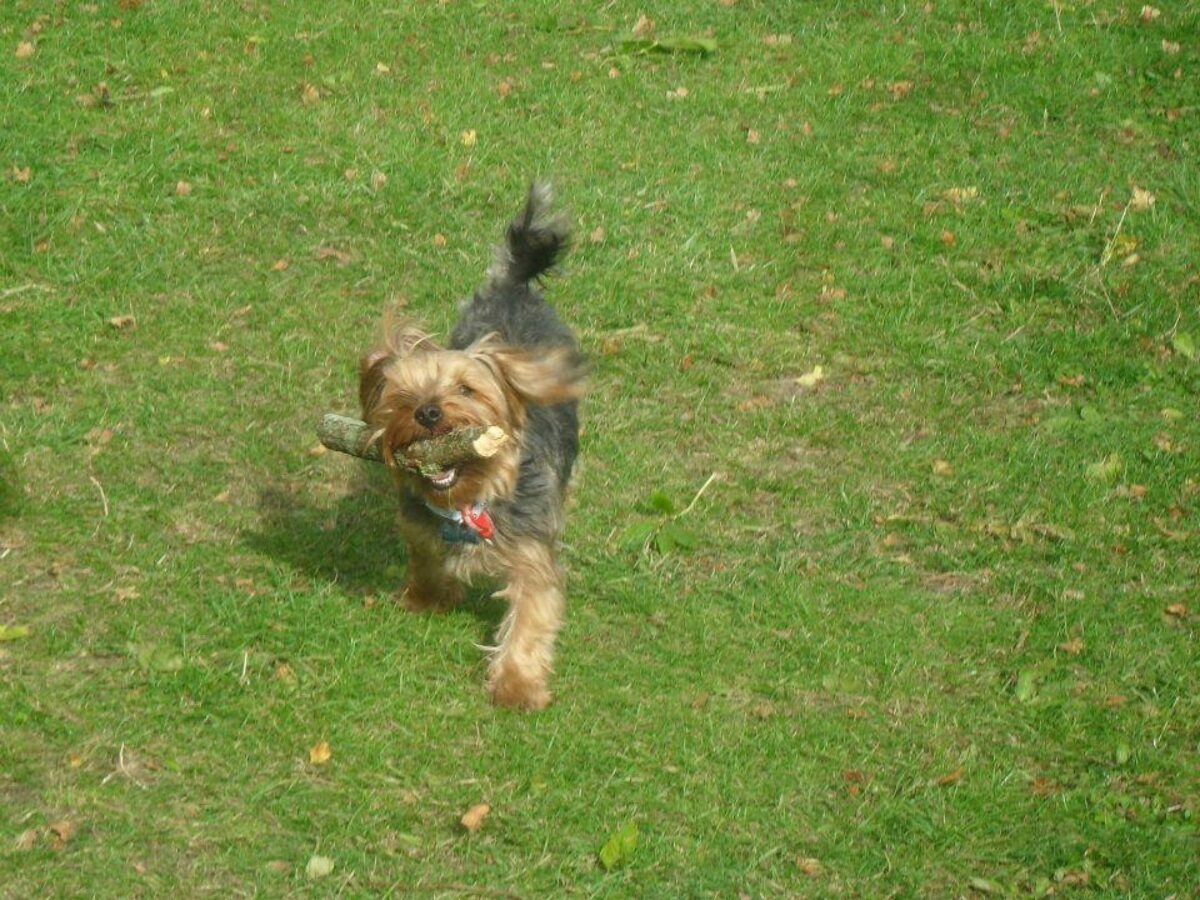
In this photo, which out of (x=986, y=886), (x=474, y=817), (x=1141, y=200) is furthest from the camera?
(x=1141, y=200)

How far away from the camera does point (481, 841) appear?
5.82 meters

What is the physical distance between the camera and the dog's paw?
6.45m

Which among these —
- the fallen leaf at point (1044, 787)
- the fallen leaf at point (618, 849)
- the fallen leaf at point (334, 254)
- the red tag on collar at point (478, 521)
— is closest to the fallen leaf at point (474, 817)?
the fallen leaf at point (618, 849)

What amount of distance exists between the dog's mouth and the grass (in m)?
0.87

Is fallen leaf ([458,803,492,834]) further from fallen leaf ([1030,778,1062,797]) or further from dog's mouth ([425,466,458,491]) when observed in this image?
fallen leaf ([1030,778,1062,797])

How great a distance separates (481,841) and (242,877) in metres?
0.84

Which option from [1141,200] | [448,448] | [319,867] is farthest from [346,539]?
[1141,200]

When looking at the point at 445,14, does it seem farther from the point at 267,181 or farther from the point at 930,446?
the point at 930,446

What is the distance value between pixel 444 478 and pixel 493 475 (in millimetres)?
235

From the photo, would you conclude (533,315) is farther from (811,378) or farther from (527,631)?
(811,378)

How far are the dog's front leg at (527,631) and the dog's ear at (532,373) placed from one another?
646mm

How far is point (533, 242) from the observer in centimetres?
754

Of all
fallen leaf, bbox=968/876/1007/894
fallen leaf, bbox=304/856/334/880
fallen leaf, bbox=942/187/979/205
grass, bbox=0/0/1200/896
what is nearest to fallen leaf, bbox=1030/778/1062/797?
grass, bbox=0/0/1200/896

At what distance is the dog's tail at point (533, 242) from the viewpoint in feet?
24.6
